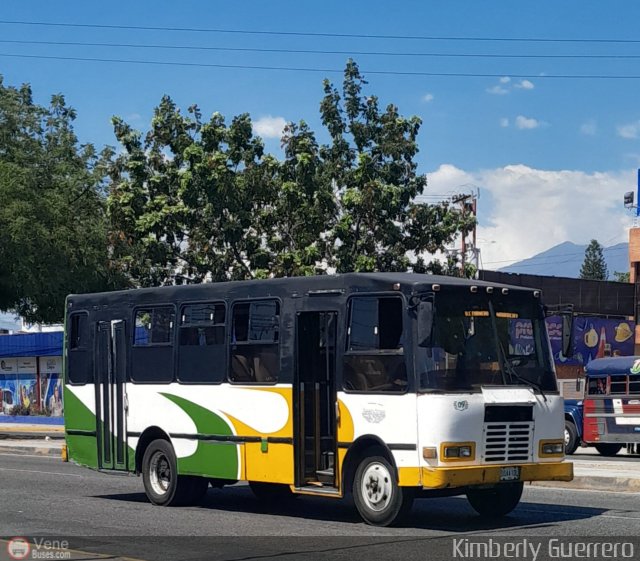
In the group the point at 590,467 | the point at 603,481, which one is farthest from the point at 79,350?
the point at 590,467

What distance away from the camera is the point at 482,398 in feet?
41.7

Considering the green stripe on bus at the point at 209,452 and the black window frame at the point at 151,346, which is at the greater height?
the black window frame at the point at 151,346

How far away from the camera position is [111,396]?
1677 centimetres

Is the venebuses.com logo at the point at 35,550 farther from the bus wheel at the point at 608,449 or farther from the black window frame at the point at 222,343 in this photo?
the bus wheel at the point at 608,449

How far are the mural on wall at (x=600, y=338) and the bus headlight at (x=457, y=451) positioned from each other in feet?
142

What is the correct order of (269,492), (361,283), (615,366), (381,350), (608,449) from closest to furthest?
(381,350) < (361,283) < (269,492) < (615,366) < (608,449)

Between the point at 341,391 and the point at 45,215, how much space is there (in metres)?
23.6

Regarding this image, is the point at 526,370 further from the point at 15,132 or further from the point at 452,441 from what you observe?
the point at 15,132

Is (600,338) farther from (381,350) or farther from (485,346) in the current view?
(381,350)

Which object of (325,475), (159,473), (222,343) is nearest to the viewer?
(325,475)

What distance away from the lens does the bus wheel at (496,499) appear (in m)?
13.8

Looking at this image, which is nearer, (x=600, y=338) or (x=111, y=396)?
(x=111, y=396)

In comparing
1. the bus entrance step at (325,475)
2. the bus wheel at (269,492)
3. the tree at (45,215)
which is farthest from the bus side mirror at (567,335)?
the tree at (45,215)

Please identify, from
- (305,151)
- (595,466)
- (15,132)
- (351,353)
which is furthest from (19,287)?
(351,353)
